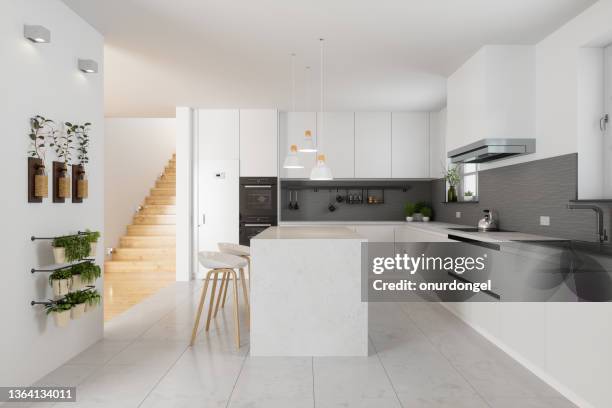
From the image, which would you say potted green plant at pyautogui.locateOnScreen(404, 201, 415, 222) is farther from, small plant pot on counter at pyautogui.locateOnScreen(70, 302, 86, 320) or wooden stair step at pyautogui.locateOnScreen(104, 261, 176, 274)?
small plant pot on counter at pyautogui.locateOnScreen(70, 302, 86, 320)

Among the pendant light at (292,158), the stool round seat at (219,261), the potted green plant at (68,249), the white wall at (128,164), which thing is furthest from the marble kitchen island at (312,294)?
the white wall at (128,164)

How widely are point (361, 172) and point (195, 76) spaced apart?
9.64ft

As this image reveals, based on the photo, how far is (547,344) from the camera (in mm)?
2807

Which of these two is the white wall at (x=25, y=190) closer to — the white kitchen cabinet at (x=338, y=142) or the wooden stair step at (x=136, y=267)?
the white kitchen cabinet at (x=338, y=142)

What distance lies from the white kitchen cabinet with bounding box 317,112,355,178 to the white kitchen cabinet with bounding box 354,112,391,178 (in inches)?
3.7

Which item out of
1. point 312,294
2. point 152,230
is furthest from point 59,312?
point 152,230

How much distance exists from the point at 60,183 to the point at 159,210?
607cm

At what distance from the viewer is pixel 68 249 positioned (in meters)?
2.91

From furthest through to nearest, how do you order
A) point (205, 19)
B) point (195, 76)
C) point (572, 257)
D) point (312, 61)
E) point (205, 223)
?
point (205, 223) → point (195, 76) → point (312, 61) → point (205, 19) → point (572, 257)

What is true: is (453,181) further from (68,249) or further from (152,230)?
(152,230)

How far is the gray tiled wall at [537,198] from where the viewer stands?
3.48m

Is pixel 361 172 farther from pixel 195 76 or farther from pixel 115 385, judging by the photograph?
pixel 115 385

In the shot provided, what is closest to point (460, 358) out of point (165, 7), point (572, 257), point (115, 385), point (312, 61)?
point (572, 257)

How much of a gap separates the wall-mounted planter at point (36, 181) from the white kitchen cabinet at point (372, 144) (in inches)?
186
